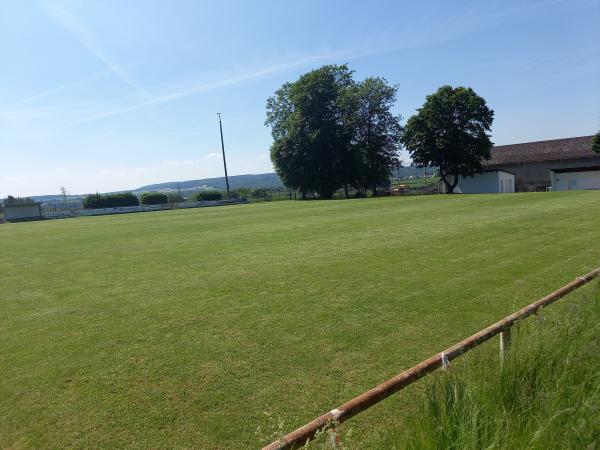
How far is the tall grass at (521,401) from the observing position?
2441 mm

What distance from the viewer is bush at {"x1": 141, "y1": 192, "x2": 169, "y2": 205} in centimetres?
6569

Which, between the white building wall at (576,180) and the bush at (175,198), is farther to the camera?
the bush at (175,198)

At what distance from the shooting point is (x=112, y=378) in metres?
4.64

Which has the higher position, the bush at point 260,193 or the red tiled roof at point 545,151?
the red tiled roof at point 545,151

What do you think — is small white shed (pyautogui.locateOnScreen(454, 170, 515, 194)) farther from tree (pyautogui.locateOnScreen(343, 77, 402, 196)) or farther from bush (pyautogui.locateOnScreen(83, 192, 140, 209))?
bush (pyautogui.locateOnScreen(83, 192, 140, 209))

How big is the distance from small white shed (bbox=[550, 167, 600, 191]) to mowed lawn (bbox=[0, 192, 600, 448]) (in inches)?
1576

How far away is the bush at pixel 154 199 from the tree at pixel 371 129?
102 ft

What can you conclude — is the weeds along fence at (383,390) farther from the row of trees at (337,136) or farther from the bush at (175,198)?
the bush at (175,198)

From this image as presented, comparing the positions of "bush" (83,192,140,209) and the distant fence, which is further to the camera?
"bush" (83,192,140,209)

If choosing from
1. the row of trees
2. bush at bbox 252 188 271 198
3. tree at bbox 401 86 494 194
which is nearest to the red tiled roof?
tree at bbox 401 86 494 194

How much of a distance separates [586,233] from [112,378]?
1332 centimetres

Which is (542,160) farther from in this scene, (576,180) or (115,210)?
(115,210)

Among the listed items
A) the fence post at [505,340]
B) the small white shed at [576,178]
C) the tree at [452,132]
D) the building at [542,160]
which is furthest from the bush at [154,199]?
the fence post at [505,340]

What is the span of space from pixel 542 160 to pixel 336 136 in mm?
28820
